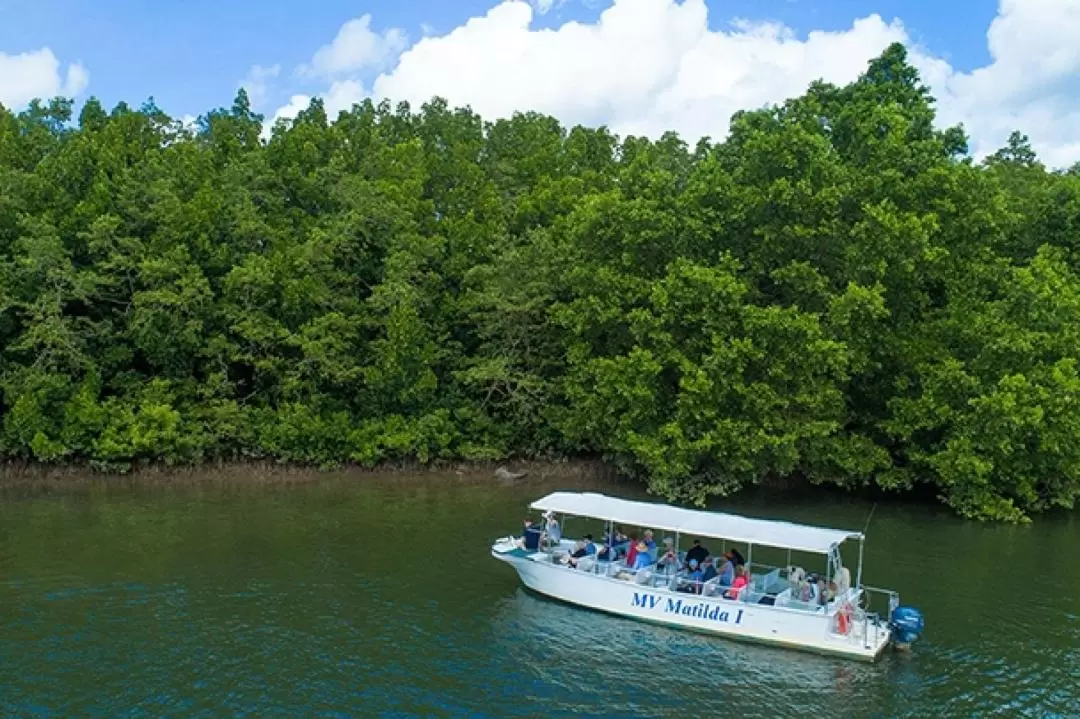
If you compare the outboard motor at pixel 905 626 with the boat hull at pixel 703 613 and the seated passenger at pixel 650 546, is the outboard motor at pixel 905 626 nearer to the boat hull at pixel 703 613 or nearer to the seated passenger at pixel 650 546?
the boat hull at pixel 703 613

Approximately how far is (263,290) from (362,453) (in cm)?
898

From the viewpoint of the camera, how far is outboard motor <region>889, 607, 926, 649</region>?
20828mm

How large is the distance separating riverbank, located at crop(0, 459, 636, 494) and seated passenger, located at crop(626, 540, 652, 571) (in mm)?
16187

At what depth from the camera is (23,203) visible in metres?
42.9

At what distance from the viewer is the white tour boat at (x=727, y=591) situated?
21172 millimetres

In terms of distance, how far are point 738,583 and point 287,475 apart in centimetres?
2509

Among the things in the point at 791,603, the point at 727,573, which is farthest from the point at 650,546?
the point at 791,603

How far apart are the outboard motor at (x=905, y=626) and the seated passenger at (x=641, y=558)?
6214mm

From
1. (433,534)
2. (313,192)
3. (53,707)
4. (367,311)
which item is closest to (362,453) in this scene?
(367,311)

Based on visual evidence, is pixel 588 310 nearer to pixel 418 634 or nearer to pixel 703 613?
pixel 703 613

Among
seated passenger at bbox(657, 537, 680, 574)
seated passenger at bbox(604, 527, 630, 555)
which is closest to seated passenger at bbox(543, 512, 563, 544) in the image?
seated passenger at bbox(604, 527, 630, 555)

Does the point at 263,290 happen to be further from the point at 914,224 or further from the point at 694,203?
the point at 914,224

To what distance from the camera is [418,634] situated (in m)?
21.6

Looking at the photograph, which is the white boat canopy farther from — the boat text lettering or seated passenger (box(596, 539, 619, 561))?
the boat text lettering
